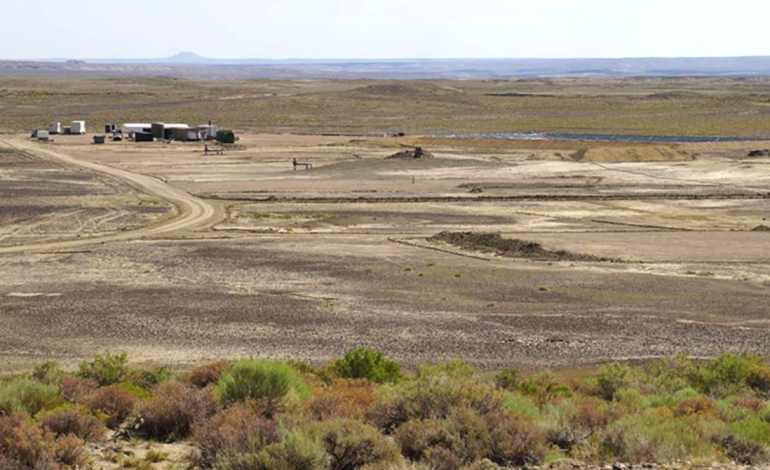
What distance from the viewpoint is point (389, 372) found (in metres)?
22.0

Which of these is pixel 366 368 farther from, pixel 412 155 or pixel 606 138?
pixel 606 138

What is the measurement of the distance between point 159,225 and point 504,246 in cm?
1851

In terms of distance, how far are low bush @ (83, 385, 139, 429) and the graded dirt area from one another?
10.4m

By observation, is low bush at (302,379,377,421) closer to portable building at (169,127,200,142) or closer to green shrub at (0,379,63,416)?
green shrub at (0,379,63,416)

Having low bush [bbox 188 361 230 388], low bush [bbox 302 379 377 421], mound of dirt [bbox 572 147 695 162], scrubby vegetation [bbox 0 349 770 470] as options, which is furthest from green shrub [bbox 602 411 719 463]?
mound of dirt [bbox 572 147 695 162]

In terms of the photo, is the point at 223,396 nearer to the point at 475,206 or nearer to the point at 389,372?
the point at 389,372

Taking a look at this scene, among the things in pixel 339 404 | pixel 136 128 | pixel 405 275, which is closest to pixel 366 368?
pixel 339 404

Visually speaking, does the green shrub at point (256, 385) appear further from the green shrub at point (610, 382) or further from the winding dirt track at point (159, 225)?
the winding dirt track at point (159, 225)

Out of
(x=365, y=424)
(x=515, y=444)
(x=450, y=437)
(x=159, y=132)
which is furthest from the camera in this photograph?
(x=159, y=132)

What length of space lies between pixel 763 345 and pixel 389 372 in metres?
13.1

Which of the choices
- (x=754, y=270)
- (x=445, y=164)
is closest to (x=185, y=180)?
(x=445, y=164)

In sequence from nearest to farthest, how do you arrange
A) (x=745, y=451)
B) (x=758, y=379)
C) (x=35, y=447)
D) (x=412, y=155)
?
1. (x=35, y=447)
2. (x=745, y=451)
3. (x=758, y=379)
4. (x=412, y=155)

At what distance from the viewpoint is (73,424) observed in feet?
49.0

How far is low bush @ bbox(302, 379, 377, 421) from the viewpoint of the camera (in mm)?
15475
